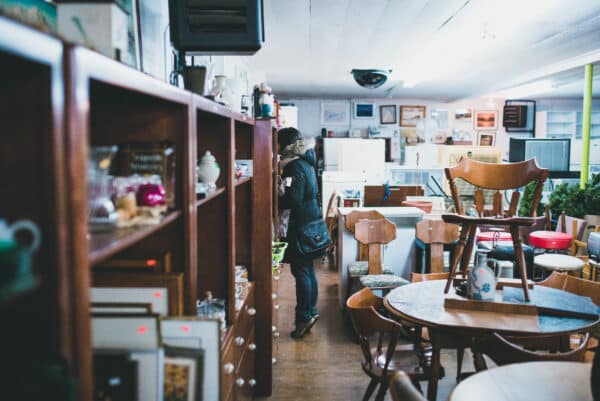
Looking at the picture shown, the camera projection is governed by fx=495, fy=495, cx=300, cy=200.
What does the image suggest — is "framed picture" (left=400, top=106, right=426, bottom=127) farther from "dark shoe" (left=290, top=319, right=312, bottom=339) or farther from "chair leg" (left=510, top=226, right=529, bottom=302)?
"chair leg" (left=510, top=226, right=529, bottom=302)

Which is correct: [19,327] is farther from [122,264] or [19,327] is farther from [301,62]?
[301,62]

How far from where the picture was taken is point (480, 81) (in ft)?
26.2

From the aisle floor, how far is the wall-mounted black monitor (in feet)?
17.2

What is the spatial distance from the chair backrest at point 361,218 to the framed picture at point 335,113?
6.49 m

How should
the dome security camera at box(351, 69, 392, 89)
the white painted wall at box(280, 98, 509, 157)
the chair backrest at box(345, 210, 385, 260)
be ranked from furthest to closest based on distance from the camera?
the white painted wall at box(280, 98, 509, 157) < the dome security camera at box(351, 69, 392, 89) < the chair backrest at box(345, 210, 385, 260)

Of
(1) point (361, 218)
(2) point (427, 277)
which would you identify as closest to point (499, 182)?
(2) point (427, 277)

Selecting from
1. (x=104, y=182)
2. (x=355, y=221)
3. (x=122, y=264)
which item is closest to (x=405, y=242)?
(x=355, y=221)

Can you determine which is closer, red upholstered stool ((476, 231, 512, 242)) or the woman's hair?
the woman's hair

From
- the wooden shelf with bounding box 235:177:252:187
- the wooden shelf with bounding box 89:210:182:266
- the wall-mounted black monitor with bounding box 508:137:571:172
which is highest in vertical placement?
the wall-mounted black monitor with bounding box 508:137:571:172

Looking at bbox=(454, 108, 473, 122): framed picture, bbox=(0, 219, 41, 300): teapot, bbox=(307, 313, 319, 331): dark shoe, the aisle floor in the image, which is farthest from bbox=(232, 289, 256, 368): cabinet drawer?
bbox=(454, 108, 473, 122): framed picture

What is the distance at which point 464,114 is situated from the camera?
442 inches

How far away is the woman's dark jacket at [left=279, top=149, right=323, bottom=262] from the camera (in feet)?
13.6

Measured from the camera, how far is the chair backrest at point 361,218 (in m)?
4.64

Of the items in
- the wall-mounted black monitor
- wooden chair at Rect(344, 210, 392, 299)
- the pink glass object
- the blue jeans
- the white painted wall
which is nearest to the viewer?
the pink glass object
